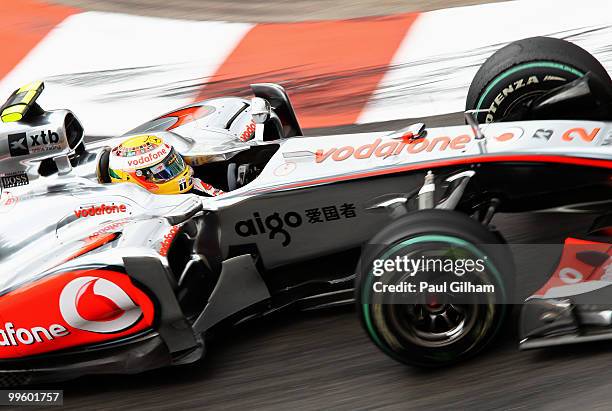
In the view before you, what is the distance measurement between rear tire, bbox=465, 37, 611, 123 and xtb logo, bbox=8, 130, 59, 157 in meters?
2.39

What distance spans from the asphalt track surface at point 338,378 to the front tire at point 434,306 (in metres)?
0.16

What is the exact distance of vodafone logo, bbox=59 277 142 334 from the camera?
4359mm

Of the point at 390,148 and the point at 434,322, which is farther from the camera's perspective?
the point at 390,148

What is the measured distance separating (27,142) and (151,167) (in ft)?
2.31

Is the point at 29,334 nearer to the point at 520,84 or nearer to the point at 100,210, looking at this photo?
the point at 100,210

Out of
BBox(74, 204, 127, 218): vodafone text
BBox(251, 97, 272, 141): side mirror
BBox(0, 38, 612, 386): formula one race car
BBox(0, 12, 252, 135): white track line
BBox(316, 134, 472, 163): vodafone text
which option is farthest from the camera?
BBox(0, 12, 252, 135): white track line

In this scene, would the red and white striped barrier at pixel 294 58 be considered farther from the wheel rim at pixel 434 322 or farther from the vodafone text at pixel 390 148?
the wheel rim at pixel 434 322

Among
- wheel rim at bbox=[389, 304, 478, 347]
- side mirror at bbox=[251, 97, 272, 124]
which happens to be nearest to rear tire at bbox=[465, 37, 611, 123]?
side mirror at bbox=[251, 97, 272, 124]

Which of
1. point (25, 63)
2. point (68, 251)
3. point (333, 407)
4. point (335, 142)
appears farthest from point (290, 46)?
point (333, 407)

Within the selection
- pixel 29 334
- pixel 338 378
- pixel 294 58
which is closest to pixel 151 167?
pixel 29 334

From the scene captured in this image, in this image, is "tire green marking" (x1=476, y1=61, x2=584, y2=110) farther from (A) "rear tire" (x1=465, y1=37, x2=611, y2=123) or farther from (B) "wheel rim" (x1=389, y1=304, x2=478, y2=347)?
(B) "wheel rim" (x1=389, y1=304, x2=478, y2=347)

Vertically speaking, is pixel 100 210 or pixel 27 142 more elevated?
pixel 27 142

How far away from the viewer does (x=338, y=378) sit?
4371mm

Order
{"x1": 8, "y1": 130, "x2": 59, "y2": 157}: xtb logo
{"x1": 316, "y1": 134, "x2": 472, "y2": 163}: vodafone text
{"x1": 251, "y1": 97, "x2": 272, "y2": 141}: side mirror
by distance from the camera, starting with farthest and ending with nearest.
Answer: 1. {"x1": 251, "y1": 97, "x2": 272, "y2": 141}: side mirror
2. {"x1": 8, "y1": 130, "x2": 59, "y2": 157}: xtb logo
3. {"x1": 316, "y1": 134, "x2": 472, "y2": 163}: vodafone text
